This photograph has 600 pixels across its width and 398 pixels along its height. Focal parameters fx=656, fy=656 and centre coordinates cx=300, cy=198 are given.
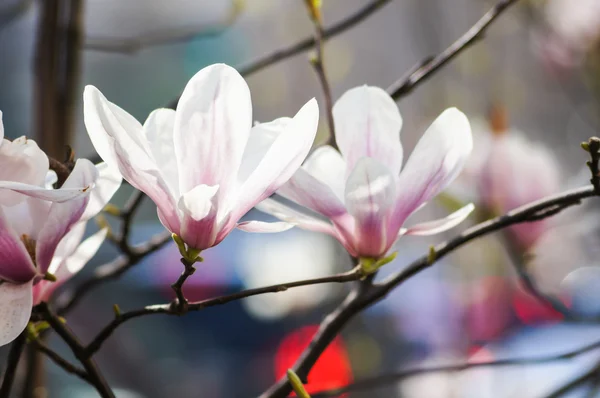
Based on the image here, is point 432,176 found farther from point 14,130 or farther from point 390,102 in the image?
point 14,130

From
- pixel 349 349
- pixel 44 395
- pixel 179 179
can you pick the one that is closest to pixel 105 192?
pixel 179 179

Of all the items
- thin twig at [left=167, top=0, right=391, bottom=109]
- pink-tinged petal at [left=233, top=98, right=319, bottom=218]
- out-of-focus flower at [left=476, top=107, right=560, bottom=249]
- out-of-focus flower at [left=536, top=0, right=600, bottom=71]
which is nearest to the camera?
pink-tinged petal at [left=233, top=98, right=319, bottom=218]

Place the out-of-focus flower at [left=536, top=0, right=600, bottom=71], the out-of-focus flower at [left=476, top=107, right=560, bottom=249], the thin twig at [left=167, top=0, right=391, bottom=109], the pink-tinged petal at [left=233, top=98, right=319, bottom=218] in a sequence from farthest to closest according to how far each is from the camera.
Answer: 1. the out-of-focus flower at [left=536, top=0, right=600, bottom=71]
2. the out-of-focus flower at [left=476, top=107, right=560, bottom=249]
3. the thin twig at [left=167, top=0, right=391, bottom=109]
4. the pink-tinged petal at [left=233, top=98, right=319, bottom=218]

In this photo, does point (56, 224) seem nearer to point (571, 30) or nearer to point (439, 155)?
point (439, 155)

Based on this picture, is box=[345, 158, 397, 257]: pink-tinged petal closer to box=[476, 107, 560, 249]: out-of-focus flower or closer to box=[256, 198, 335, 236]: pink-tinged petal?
box=[256, 198, 335, 236]: pink-tinged petal

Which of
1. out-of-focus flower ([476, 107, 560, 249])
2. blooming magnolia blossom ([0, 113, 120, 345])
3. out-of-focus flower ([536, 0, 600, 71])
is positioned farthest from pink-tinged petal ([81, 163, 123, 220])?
out-of-focus flower ([536, 0, 600, 71])

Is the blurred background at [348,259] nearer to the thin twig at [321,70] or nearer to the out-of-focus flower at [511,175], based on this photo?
the out-of-focus flower at [511,175]

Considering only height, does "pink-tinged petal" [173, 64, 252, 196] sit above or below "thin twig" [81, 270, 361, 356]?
above
